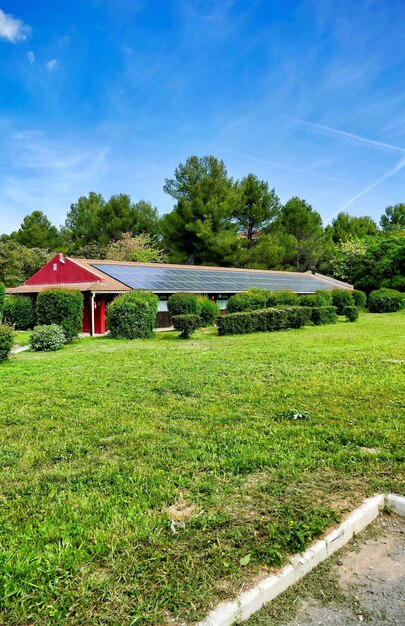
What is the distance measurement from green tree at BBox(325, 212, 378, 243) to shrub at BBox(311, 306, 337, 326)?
96.0 feet

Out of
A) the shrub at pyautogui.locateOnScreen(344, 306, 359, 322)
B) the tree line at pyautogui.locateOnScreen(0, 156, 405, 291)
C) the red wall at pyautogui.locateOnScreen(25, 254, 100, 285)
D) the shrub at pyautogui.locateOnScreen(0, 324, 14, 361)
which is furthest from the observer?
the tree line at pyautogui.locateOnScreen(0, 156, 405, 291)

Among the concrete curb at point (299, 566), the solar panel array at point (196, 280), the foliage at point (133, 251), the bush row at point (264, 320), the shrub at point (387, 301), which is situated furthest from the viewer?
the foliage at point (133, 251)

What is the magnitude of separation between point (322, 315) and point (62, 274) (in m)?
15.9

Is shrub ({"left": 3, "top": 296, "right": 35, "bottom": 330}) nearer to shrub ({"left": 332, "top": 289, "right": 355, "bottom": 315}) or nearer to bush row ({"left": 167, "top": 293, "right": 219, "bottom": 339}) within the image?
bush row ({"left": 167, "top": 293, "right": 219, "bottom": 339})

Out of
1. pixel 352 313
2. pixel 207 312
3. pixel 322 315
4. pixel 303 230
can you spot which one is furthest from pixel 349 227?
pixel 207 312

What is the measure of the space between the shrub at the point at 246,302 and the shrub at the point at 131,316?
571cm

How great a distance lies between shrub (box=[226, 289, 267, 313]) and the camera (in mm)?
19000

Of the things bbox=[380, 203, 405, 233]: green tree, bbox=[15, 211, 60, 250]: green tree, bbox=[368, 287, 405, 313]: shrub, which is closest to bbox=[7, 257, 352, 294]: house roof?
bbox=[368, 287, 405, 313]: shrub

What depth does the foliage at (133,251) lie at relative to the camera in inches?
1336

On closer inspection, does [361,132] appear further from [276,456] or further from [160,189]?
[276,456]

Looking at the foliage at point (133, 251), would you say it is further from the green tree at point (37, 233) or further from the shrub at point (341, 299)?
the shrub at point (341, 299)

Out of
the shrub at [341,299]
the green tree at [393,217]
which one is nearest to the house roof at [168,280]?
the shrub at [341,299]

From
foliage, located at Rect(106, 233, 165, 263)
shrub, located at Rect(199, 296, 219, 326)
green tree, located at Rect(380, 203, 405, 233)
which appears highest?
green tree, located at Rect(380, 203, 405, 233)

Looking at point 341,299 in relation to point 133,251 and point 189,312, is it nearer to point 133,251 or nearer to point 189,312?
point 189,312
